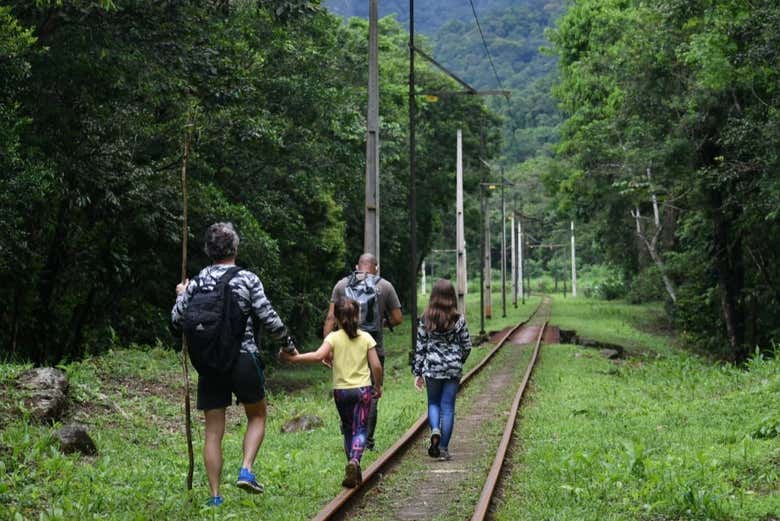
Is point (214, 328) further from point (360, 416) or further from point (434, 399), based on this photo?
point (434, 399)

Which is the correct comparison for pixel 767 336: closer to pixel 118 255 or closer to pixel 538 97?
pixel 118 255

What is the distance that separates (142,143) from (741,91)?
1399cm

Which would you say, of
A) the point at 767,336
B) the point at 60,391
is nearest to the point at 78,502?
the point at 60,391

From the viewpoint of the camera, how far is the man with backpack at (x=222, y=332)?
702 cm

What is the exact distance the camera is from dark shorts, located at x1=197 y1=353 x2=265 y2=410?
7.23 metres

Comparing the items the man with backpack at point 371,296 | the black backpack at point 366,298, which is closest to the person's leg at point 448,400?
the man with backpack at point 371,296

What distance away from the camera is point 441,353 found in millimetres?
10297

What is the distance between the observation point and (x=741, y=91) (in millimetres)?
23953

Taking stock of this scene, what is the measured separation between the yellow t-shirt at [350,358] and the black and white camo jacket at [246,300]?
141 cm

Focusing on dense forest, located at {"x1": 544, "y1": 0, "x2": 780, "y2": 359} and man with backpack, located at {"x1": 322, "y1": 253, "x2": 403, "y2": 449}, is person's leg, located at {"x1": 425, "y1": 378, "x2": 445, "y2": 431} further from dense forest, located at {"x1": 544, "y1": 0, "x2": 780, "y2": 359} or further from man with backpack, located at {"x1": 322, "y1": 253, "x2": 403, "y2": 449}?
dense forest, located at {"x1": 544, "y1": 0, "x2": 780, "y2": 359}

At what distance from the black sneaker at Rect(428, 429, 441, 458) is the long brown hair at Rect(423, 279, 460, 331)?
1117mm

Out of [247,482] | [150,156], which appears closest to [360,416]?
[247,482]

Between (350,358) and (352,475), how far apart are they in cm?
99

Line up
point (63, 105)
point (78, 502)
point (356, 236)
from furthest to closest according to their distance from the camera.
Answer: point (356, 236), point (63, 105), point (78, 502)
